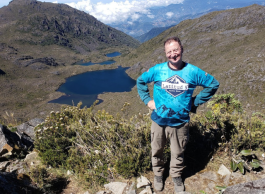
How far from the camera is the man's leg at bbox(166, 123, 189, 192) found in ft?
10.3

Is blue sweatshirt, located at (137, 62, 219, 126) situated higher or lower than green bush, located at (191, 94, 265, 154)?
higher

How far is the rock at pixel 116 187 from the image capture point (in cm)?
351

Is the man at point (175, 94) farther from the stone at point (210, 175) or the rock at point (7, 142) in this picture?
the rock at point (7, 142)

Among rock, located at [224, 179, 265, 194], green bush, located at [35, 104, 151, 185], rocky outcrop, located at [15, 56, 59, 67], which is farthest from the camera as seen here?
rocky outcrop, located at [15, 56, 59, 67]

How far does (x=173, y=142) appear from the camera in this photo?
323 cm

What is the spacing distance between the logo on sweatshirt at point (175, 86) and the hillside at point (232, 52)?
23.3m

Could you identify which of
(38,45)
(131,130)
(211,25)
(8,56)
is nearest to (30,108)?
(8,56)

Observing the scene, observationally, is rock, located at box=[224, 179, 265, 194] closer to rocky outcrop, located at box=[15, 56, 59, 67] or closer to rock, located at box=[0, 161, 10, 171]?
rock, located at box=[0, 161, 10, 171]

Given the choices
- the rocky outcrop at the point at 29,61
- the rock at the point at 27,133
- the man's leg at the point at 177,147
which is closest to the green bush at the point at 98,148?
the man's leg at the point at 177,147

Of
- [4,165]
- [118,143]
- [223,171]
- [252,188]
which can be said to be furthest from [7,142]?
[252,188]

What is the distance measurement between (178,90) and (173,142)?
3.19 feet

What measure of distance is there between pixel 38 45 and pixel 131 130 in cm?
19781

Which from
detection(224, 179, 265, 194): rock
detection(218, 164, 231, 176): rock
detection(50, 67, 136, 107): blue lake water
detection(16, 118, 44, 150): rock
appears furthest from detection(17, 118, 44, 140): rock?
detection(50, 67, 136, 107): blue lake water

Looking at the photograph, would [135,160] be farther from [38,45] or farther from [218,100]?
[38,45]
